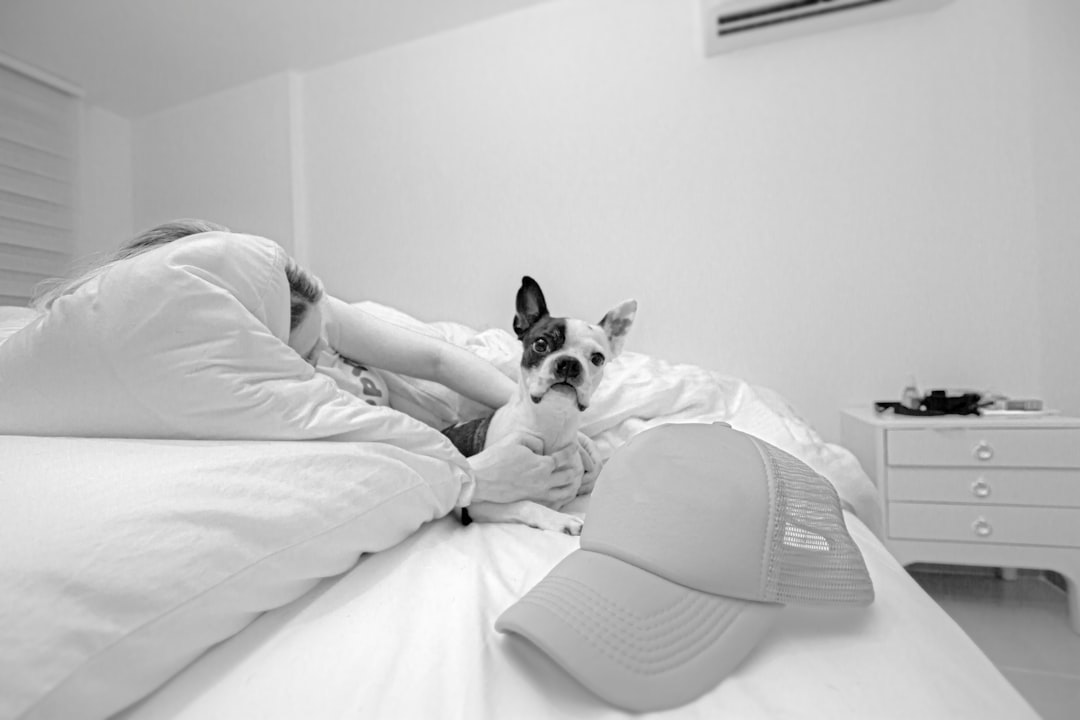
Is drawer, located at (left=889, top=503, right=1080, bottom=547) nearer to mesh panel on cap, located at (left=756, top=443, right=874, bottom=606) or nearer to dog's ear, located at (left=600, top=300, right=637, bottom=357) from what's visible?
dog's ear, located at (left=600, top=300, right=637, bottom=357)

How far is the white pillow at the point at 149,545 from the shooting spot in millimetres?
393

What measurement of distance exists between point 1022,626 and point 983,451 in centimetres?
52

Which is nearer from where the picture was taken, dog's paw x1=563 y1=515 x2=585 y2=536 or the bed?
the bed

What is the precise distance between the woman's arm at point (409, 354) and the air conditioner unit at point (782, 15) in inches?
69.6

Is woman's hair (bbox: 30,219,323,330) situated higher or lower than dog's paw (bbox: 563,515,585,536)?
higher

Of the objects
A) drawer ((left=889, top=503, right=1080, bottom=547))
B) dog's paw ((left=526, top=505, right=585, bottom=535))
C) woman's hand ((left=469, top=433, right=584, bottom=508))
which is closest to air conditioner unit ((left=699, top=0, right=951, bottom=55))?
drawer ((left=889, top=503, right=1080, bottom=547))

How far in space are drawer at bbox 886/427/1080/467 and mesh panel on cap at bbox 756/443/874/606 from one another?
1266 millimetres

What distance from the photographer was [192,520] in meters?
0.50

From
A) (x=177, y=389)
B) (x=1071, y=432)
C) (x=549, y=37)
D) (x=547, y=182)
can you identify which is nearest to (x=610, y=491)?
(x=177, y=389)

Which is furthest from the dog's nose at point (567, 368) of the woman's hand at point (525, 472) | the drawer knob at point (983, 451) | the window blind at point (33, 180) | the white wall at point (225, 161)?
the window blind at point (33, 180)

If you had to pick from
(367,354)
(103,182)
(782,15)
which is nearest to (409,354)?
(367,354)

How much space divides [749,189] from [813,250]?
367 mm

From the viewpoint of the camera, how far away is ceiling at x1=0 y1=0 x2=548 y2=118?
2.33 metres

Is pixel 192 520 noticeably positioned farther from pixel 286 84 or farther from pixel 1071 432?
pixel 286 84
